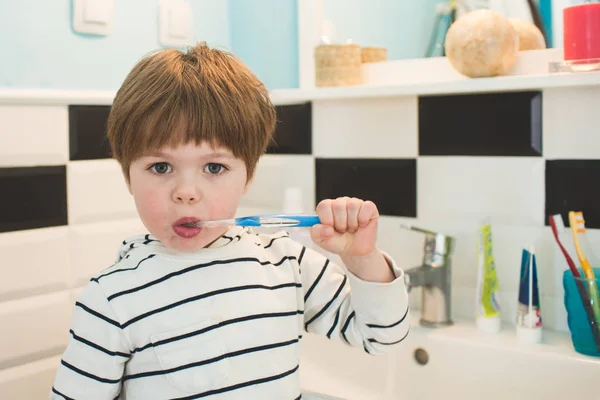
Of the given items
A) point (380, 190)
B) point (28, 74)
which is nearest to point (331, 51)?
point (380, 190)

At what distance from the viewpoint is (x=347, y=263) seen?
0.80m

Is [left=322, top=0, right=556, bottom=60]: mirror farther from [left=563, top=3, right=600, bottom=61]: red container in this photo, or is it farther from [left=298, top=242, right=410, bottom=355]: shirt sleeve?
[left=298, top=242, right=410, bottom=355]: shirt sleeve

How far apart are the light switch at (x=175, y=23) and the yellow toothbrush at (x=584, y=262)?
0.78 m

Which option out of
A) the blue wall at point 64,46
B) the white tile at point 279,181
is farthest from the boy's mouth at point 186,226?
the white tile at point 279,181

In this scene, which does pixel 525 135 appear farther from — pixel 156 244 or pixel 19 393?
pixel 19 393

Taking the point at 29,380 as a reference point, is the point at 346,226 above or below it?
above

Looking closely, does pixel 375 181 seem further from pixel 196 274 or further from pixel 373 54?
pixel 196 274

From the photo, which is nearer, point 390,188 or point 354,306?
point 354,306

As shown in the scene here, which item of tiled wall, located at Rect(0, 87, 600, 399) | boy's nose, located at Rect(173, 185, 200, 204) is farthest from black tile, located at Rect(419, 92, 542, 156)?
boy's nose, located at Rect(173, 185, 200, 204)

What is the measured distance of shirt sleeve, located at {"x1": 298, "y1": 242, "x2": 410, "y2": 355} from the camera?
2.62 feet

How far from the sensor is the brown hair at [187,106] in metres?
0.74

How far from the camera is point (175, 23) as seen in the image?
133 centimetres

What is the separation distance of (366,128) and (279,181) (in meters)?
0.23

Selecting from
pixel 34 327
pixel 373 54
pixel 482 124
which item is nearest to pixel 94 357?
pixel 34 327
